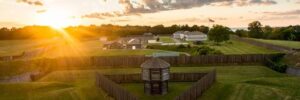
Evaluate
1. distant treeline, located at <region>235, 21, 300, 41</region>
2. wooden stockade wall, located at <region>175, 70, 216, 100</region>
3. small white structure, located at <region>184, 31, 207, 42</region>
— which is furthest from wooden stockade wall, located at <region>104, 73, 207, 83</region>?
distant treeline, located at <region>235, 21, 300, 41</region>

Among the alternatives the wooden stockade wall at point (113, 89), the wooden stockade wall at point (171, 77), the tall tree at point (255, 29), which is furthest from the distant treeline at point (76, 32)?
the wooden stockade wall at point (113, 89)

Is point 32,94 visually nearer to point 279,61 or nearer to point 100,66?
point 100,66

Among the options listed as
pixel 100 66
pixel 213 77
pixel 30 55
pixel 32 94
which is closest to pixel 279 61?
pixel 213 77

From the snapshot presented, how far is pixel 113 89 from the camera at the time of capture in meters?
33.1

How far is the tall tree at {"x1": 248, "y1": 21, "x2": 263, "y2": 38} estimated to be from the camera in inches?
5876

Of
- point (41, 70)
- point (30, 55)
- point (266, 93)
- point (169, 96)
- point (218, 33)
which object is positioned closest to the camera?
point (266, 93)

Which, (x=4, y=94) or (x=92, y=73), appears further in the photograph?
(x=92, y=73)

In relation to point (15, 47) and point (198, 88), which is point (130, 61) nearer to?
point (198, 88)

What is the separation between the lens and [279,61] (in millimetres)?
59125

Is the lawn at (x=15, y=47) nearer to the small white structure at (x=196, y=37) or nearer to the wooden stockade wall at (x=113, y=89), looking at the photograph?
the small white structure at (x=196, y=37)

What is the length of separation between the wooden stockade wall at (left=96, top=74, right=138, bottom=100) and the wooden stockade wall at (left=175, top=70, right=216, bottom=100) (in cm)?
390

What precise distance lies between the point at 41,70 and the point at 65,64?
13.0ft

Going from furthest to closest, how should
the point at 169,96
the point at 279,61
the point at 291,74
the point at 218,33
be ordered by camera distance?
the point at 218,33 → the point at 279,61 → the point at 291,74 → the point at 169,96

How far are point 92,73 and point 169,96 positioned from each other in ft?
58.4
